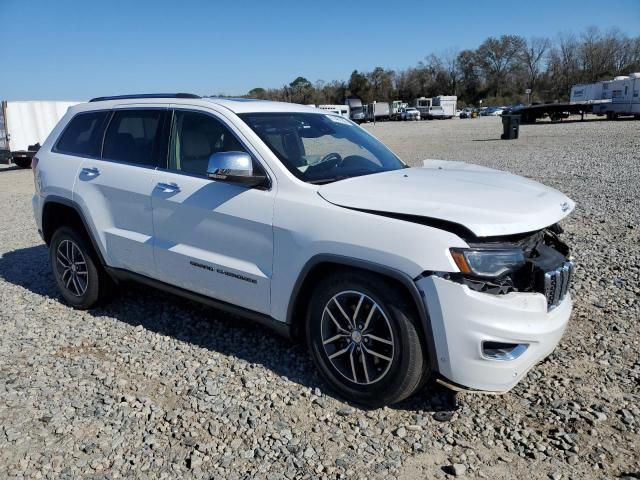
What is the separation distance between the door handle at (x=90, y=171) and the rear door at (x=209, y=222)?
86cm

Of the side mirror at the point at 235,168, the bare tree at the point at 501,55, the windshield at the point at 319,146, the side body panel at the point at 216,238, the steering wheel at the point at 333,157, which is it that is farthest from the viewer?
the bare tree at the point at 501,55

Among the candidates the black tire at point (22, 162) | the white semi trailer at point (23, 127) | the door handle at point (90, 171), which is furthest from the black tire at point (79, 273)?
the black tire at point (22, 162)

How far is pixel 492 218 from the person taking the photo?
2.87 meters

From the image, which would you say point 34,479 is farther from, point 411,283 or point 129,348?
point 411,283

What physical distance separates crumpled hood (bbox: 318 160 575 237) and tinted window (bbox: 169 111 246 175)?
3.16 ft

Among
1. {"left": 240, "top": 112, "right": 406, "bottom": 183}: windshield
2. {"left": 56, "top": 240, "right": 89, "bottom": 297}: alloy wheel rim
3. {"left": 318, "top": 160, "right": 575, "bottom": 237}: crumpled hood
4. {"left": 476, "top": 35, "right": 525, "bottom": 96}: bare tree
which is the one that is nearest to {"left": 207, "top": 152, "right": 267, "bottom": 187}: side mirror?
{"left": 240, "top": 112, "right": 406, "bottom": 183}: windshield

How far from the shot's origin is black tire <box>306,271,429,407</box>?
2998 millimetres

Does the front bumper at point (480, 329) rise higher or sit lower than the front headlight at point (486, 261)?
lower

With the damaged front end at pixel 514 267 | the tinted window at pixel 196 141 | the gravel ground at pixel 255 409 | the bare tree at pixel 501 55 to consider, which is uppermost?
the bare tree at pixel 501 55

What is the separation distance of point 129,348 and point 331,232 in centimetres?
211

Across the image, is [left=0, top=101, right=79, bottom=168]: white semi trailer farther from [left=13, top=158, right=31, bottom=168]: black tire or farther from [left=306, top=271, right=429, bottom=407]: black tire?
[left=306, top=271, right=429, bottom=407]: black tire

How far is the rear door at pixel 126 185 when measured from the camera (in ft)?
14.1

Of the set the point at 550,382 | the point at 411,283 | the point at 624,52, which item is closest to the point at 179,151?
the point at 411,283

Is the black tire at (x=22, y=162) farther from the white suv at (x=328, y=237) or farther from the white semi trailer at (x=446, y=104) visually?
the white semi trailer at (x=446, y=104)
